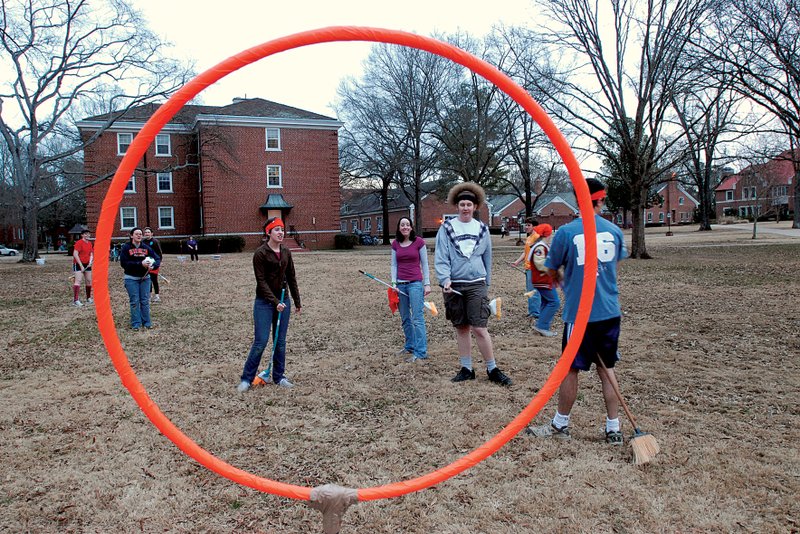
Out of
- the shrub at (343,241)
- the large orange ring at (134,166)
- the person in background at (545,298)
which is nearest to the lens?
the large orange ring at (134,166)

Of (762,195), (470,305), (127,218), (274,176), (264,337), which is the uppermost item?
(274,176)

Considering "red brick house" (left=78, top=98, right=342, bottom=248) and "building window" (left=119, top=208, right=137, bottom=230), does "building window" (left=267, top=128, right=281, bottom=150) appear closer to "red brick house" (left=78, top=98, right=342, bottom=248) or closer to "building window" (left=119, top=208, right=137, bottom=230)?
"red brick house" (left=78, top=98, right=342, bottom=248)

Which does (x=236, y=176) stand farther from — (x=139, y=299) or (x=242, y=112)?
(x=139, y=299)

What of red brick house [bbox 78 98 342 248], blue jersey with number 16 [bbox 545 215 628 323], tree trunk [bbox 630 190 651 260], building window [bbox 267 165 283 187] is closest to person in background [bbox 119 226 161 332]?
blue jersey with number 16 [bbox 545 215 628 323]

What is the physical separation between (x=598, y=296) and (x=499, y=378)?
2236 millimetres

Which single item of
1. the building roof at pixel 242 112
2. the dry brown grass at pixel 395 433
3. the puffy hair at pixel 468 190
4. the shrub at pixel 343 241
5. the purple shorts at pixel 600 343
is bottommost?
the dry brown grass at pixel 395 433

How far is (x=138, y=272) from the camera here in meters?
10.8

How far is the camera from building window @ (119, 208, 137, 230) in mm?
42594

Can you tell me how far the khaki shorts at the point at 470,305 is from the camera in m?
6.31

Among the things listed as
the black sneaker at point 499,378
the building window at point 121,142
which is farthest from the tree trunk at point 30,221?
the black sneaker at point 499,378

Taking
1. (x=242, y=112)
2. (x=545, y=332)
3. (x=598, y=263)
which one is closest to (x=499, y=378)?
(x=598, y=263)

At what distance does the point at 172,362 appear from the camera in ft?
27.2

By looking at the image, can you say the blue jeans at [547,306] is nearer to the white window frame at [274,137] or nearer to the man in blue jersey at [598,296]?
the man in blue jersey at [598,296]

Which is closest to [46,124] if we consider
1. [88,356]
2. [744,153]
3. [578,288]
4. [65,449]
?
[88,356]
